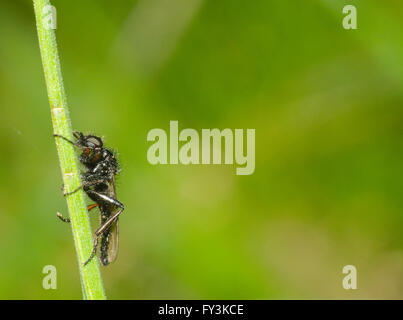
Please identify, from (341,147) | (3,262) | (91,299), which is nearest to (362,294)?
(341,147)

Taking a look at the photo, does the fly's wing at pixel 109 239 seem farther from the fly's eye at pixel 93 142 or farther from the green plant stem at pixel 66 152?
the green plant stem at pixel 66 152

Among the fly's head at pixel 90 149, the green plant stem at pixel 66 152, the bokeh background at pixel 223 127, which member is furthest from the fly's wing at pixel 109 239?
the bokeh background at pixel 223 127

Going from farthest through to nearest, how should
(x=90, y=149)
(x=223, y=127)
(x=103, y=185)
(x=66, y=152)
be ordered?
(x=223, y=127)
(x=103, y=185)
(x=90, y=149)
(x=66, y=152)

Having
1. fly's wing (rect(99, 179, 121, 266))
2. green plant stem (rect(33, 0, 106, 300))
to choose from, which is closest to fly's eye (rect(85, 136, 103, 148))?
fly's wing (rect(99, 179, 121, 266))

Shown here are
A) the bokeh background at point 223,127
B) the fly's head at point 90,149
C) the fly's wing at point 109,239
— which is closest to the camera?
the fly's head at point 90,149

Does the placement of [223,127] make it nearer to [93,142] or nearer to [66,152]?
[93,142]

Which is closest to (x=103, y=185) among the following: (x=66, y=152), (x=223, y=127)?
(x=66, y=152)

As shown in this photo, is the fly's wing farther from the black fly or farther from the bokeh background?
the bokeh background

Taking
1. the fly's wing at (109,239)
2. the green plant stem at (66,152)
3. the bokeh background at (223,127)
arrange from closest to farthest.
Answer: the green plant stem at (66,152)
the fly's wing at (109,239)
the bokeh background at (223,127)
